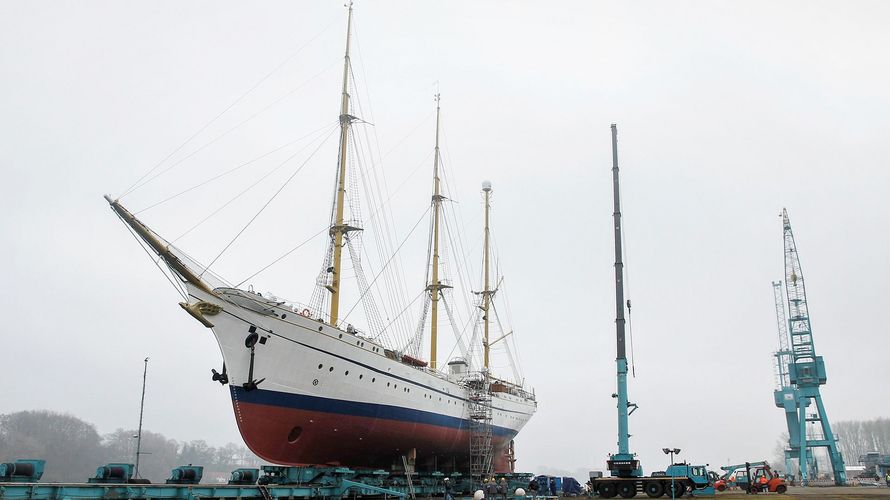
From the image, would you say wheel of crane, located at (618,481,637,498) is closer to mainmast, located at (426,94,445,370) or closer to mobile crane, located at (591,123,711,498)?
mobile crane, located at (591,123,711,498)

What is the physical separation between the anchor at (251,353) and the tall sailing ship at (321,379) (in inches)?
1.4

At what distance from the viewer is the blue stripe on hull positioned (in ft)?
75.7

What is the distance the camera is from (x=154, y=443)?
116 metres

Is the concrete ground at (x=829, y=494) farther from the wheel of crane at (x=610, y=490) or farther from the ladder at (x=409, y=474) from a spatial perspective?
the ladder at (x=409, y=474)

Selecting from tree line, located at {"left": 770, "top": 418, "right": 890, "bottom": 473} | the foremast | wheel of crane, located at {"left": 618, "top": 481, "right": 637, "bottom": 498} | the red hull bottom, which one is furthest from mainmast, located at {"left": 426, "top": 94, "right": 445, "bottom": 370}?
tree line, located at {"left": 770, "top": 418, "right": 890, "bottom": 473}

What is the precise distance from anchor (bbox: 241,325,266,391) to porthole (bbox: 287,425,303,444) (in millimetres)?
2403

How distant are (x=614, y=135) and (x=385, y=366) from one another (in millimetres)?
22904

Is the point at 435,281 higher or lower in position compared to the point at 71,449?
higher

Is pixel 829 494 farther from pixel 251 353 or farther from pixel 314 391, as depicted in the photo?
pixel 251 353

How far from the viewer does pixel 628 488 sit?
30.2 meters

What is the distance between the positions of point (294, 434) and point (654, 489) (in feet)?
55.3

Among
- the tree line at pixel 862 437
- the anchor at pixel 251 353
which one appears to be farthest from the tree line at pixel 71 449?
the tree line at pixel 862 437

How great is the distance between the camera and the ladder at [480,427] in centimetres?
3503

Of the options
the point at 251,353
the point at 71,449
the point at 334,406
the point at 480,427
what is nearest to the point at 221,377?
the point at 251,353
